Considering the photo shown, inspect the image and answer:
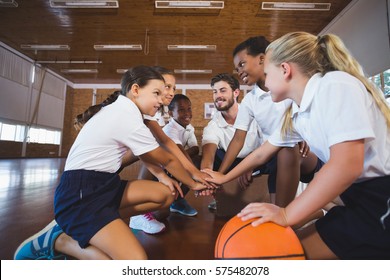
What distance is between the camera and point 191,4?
225 inches

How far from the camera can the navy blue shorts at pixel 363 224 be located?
2.75ft

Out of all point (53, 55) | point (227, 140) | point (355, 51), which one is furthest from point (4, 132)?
point (355, 51)

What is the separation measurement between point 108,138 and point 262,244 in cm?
77

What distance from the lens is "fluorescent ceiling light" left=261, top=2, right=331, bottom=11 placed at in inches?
225

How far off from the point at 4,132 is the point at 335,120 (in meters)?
10.7

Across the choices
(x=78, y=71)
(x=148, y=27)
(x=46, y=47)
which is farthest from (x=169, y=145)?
(x=78, y=71)

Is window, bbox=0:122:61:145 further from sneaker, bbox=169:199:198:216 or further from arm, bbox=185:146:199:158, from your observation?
sneaker, bbox=169:199:198:216

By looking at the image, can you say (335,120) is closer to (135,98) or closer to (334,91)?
(334,91)

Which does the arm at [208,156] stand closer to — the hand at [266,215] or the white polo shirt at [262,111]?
the white polo shirt at [262,111]

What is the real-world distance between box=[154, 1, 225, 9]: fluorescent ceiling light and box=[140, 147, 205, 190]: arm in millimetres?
5229

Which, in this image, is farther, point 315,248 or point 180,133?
point 180,133

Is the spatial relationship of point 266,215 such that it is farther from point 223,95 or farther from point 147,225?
point 223,95

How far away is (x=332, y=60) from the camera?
36.3 inches

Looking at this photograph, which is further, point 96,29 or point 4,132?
point 4,132
